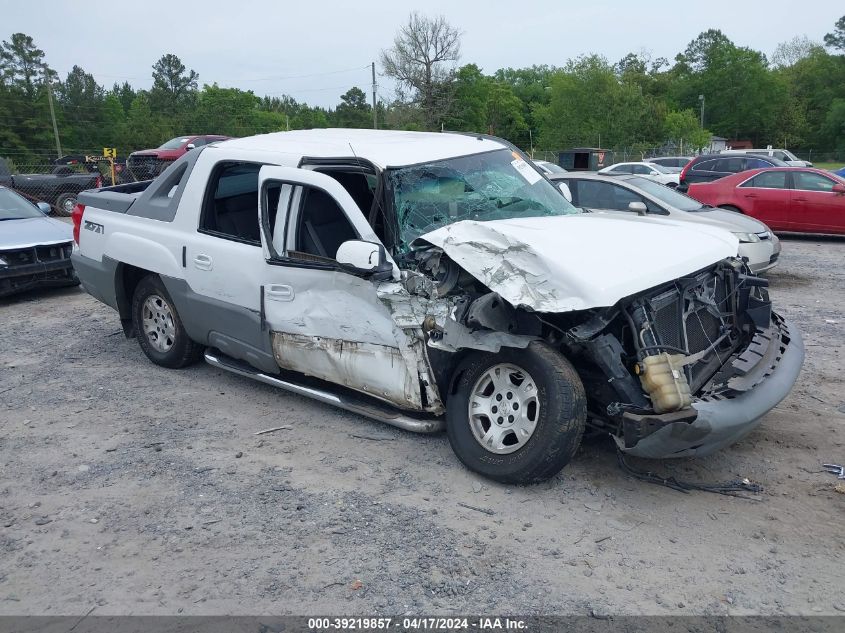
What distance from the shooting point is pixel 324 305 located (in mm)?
4832

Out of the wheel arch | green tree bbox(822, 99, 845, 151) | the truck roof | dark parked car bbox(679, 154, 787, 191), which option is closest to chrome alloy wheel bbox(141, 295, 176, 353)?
the wheel arch

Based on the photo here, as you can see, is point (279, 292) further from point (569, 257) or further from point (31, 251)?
point (31, 251)

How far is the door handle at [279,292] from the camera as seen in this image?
16.5 feet

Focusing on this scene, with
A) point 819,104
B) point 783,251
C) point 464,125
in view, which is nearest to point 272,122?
point 464,125

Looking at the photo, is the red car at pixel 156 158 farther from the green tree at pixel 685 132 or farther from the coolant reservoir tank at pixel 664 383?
the green tree at pixel 685 132

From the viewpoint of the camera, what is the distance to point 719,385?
4051 millimetres

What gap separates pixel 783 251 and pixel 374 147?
10.3 metres

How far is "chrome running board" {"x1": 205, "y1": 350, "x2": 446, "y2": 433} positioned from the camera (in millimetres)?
4566

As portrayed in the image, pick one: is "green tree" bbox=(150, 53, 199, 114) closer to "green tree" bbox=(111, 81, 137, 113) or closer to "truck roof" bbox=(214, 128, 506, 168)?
"green tree" bbox=(111, 81, 137, 113)

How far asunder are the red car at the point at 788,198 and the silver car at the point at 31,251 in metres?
11.3

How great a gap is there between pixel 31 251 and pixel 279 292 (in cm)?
588

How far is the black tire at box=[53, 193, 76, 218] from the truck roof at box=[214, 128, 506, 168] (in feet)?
52.1

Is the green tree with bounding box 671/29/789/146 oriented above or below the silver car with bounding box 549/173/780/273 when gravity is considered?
above

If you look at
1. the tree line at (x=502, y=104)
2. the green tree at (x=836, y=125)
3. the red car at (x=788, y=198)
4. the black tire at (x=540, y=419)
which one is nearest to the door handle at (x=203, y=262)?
the black tire at (x=540, y=419)
